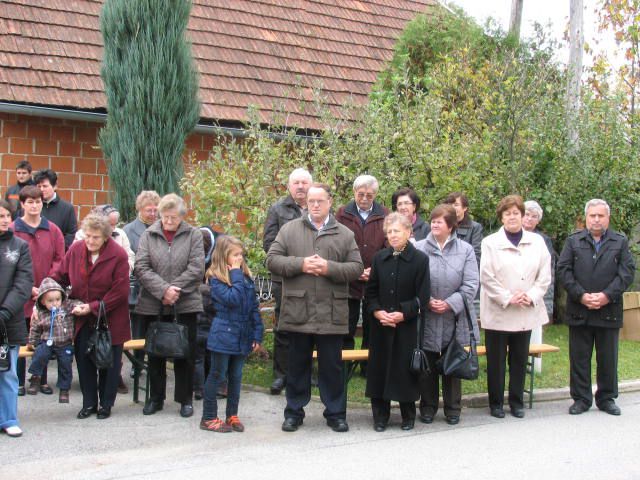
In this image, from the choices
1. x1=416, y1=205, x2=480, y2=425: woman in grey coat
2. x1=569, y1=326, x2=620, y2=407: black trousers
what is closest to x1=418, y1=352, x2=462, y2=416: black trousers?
x1=416, y1=205, x2=480, y2=425: woman in grey coat

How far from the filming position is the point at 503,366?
7688 millimetres

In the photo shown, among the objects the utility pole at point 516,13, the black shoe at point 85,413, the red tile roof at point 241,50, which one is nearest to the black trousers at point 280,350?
the black shoe at point 85,413

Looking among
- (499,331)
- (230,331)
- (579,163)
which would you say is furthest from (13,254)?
(579,163)

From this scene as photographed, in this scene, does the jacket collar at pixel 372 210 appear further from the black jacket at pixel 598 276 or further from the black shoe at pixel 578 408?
the black shoe at pixel 578 408

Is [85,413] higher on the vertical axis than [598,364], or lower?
lower

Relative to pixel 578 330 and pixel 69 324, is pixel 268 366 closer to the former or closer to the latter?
pixel 69 324

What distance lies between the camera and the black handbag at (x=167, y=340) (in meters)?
7.02

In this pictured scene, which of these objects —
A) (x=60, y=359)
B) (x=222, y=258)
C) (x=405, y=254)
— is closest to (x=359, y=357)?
(x=405, y=254)

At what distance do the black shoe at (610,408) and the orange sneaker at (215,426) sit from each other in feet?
11.7

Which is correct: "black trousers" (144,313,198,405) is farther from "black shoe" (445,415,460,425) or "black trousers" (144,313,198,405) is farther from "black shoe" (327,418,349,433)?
"black shoe" (445,415,460,425)

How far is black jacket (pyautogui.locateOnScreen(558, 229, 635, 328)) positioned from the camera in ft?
25.5

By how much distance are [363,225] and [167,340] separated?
2248 millimetres

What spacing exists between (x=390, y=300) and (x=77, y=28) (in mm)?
7344

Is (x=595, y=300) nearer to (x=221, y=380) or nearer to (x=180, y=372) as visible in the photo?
(x=221, y=380)
